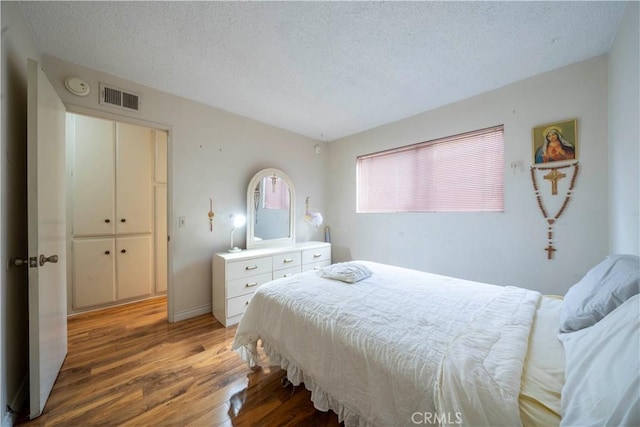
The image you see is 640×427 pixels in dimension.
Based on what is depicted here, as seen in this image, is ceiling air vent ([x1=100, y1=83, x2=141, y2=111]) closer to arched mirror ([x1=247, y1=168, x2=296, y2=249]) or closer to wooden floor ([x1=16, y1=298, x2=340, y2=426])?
arched mirror ([x1=247, y1=168, x2=296, y2=249])

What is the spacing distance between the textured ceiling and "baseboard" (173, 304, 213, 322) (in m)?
2.27

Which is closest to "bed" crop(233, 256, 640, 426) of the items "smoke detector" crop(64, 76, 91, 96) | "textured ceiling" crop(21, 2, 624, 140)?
"textured ceiling" crop(21, 2, 624, 140)

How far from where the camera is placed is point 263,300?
161 centimetres

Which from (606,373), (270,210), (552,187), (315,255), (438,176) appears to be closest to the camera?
(606,373)

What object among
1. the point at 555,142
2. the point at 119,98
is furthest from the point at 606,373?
the point at 119,98

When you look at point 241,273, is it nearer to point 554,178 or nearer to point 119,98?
point 119,98

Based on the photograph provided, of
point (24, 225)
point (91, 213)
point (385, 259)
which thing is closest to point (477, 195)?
point (385, 259)

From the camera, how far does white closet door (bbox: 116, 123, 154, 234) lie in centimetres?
281

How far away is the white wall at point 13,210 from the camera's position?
1179 millimetres

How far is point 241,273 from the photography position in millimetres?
2447

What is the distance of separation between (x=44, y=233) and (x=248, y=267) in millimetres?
1492

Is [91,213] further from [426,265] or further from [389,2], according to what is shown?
[426,265]

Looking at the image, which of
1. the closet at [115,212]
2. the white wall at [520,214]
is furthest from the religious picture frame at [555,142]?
the closet at [115,212]

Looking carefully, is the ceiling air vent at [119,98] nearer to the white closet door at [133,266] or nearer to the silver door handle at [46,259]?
the silver door handle at [46,259]
